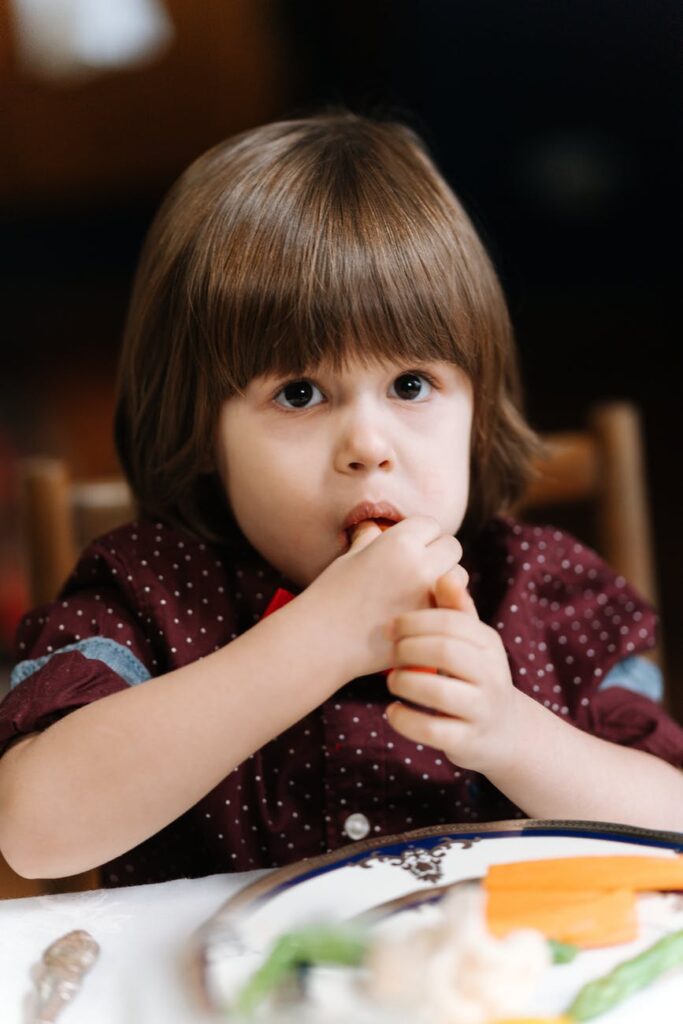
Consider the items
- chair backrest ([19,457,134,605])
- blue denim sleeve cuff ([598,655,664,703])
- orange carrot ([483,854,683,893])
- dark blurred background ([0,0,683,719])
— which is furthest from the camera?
dark blurred background ([0,0,683,719])

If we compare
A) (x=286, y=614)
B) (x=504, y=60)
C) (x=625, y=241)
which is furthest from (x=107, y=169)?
(x=286, y=614)

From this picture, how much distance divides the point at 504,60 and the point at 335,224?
169 cm

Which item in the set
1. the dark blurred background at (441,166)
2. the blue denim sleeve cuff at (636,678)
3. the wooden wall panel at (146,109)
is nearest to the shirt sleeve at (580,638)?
the blue denim sleeve cuff at (636,678)

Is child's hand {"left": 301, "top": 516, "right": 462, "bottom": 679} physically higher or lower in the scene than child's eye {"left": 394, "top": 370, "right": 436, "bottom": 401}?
lower

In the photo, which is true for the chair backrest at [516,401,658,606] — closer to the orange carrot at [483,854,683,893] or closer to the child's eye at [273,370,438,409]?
the child's eye at [273,370,438,409]

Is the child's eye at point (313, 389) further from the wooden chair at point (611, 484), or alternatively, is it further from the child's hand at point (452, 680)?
the wooden chair at point (611, 484)

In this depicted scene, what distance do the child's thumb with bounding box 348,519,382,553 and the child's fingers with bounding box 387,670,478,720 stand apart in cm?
9

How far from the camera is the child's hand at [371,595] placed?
625 mm

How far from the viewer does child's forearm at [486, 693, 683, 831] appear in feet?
2.19

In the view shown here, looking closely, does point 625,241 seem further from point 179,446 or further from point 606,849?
point 606,849

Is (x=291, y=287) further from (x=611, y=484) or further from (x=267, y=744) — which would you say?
(x=611, y=484)

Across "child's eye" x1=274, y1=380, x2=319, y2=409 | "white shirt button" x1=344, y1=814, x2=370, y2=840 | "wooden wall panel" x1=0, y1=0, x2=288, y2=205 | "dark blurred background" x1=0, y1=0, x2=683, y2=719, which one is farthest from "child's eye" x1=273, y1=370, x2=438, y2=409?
"wooden wall panel" x1=0, y1=0, x2=288, y2=205

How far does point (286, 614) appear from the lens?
0.63 m

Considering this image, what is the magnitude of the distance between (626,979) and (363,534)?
30 cm
